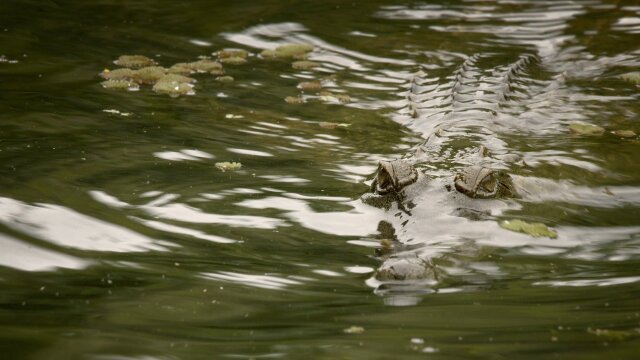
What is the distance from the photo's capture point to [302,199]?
5.77 m

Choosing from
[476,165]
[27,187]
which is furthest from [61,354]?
[476,165]

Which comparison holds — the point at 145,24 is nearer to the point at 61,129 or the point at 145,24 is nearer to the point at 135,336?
the point at 61,129

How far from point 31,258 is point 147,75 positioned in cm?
434

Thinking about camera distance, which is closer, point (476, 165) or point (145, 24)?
point (476, 165)

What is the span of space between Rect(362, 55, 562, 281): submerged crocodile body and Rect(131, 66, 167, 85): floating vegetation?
238 centimetres

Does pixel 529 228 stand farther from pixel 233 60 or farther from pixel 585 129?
pixel 233 60

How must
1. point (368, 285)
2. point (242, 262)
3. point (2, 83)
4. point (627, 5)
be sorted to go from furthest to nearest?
point (627, 5)
point (2, 83)
point (242, 262)
point (368, 285)

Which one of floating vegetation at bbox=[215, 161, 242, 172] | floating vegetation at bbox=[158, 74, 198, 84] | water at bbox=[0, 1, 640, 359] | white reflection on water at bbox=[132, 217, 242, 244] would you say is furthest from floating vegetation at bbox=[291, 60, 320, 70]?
white reflection on water at bbox=[132, 217, 242, 244]

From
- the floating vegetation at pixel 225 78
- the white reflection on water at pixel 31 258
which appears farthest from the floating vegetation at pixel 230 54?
the white reflection on water at pixel 31 258

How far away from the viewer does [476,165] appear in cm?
564

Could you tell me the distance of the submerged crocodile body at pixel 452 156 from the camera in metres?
5.00

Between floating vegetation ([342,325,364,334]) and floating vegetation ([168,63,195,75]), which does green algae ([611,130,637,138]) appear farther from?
floating vegetation ([342,325,364,334])

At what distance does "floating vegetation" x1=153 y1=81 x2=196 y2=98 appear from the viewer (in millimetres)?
8375

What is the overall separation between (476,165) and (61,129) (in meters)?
3.35
